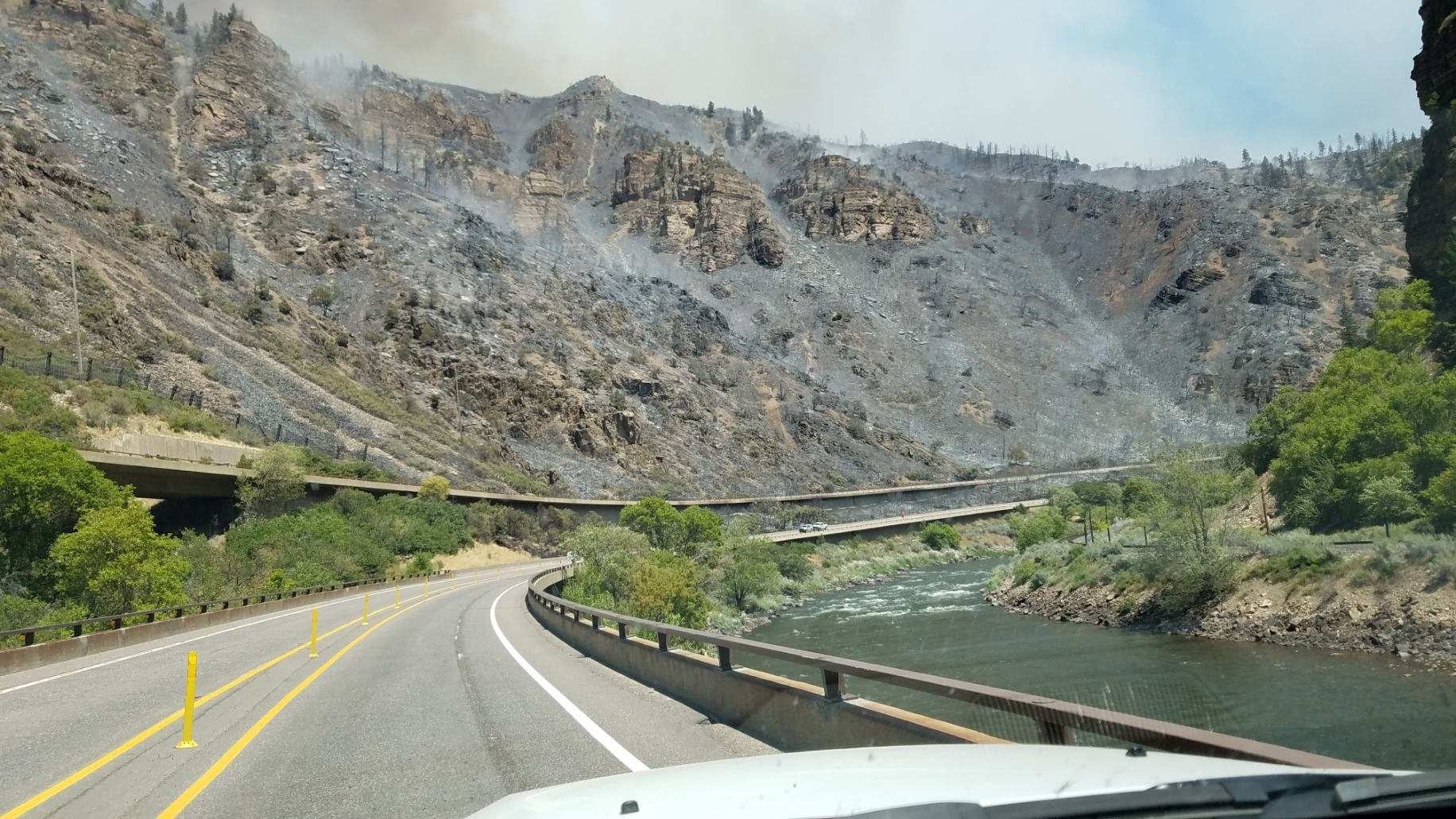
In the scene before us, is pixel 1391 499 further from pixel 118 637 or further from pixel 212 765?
pixel 118 637

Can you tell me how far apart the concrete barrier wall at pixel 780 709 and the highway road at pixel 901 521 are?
56.9 meters

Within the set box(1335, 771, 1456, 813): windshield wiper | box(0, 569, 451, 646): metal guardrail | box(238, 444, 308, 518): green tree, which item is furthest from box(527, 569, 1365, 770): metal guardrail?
box(238, 444, 308, 518): green tree

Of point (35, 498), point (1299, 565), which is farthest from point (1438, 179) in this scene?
point (35, 498)

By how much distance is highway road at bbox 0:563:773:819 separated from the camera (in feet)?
23.4

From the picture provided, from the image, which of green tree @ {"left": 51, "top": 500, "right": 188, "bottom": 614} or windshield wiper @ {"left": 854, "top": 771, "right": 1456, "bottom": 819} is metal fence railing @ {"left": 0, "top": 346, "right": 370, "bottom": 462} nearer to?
green tree @ {"left": 51, "top": 500, "right": 188, "bottom": 614}

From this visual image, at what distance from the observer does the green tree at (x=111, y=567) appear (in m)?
32.2

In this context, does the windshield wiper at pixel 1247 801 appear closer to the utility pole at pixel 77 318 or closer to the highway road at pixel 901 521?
the highway road at pixel 901 521

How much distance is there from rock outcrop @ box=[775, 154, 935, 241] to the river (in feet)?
494

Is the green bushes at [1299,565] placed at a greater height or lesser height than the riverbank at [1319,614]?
greater

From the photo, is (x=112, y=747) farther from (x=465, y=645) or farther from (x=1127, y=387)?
(x=1127, y=387)

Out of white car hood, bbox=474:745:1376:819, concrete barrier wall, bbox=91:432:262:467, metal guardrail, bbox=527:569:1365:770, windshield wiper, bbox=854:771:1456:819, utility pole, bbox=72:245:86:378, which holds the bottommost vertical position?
metal guardrail, bbox=527:569:1365:770

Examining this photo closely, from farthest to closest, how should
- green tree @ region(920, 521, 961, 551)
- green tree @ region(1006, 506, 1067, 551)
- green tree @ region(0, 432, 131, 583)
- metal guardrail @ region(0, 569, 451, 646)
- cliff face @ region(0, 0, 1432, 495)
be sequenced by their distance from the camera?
green tree @ region(920, 521, 961, 551), cliff face @ region(0, 0, 1432, 495), green tree @ region(1006, 506, 1067, 551), green tree @ region(0, 432, 131, 583), metal guardrail @ region(0, 569, 451, 646)

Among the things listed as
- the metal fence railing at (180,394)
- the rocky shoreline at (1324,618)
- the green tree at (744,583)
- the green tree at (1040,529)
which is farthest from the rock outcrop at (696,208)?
the rocky shoreline at (1324,618)

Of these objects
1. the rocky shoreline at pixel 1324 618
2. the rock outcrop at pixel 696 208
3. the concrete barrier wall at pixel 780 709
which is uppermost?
the rock outcrop at pixel 696 208
